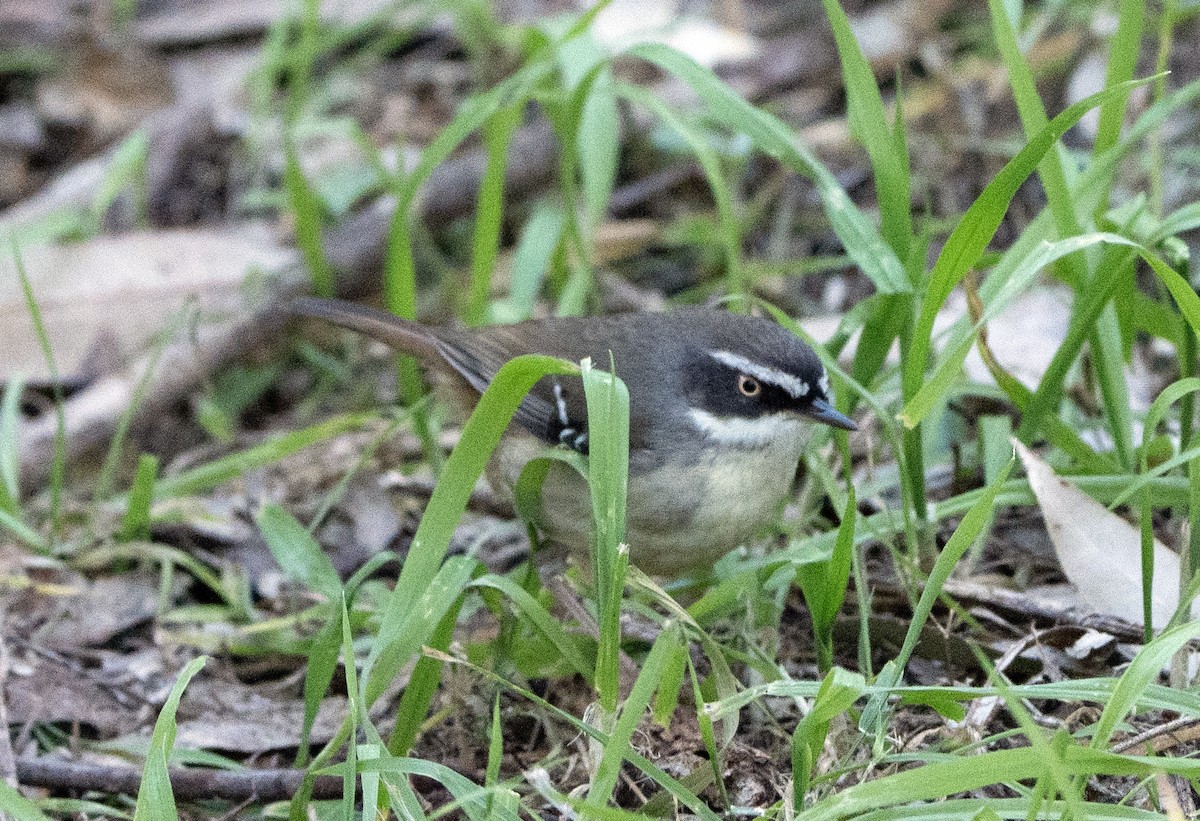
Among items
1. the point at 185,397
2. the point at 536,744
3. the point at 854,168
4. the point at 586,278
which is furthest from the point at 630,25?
the point at 536,744

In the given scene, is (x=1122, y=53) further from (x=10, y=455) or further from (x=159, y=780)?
(x=10, y=455)

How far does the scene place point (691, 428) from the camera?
4.67m

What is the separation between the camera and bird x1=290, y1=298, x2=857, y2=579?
4.51 meters

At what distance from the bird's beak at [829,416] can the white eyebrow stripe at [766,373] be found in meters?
0.05

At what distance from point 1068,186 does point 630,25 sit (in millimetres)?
4210

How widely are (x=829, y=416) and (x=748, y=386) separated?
0.29 meters

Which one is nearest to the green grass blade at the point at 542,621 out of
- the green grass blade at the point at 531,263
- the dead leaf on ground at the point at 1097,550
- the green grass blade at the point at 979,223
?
the green grass blade at the point at 979,223

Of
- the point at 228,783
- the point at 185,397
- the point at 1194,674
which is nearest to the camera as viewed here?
the point at 1194,674

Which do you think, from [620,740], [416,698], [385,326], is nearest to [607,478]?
[620,740]

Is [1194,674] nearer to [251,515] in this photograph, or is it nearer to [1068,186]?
[1068,186]

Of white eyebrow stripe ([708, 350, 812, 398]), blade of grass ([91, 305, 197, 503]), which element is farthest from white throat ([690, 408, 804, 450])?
blade of grass ([91, 305, 197, 503])

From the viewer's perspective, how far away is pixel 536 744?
4230 mm

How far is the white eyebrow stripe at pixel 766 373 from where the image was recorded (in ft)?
14.7

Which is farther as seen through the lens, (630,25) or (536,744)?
(630,25)
